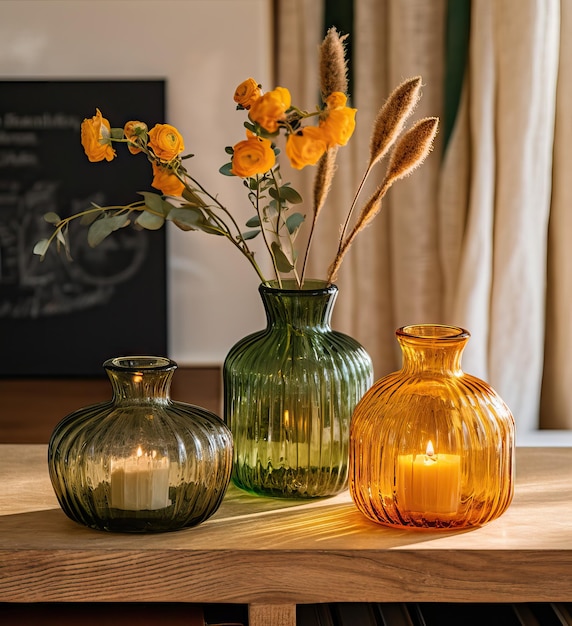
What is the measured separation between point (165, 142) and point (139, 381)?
226 millimetres

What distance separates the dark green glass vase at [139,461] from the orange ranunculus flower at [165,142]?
0.20 m

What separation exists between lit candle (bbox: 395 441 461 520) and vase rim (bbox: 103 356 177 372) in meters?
0.23

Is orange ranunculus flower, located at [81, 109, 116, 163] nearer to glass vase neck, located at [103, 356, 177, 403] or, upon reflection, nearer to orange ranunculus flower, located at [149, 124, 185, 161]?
orange ranunculus flower, located at [149, 124, 185, 161]

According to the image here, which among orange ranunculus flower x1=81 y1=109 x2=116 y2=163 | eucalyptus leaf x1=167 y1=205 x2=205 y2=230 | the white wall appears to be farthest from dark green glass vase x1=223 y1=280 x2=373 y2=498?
the white wall

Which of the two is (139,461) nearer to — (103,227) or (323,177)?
(103,227)

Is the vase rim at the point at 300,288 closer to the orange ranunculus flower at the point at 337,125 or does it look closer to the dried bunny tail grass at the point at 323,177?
the dried bunny tail grass at the point at 323,177

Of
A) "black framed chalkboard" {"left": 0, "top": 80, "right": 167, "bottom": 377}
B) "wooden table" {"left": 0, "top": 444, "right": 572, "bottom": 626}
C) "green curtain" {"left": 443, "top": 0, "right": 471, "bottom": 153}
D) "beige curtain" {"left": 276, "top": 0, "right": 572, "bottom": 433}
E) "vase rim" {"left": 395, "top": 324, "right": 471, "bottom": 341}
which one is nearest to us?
"wooden table" {"left": 0, "top": 444, "right": 572, "bottom": 626}

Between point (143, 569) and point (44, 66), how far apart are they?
1862 mm

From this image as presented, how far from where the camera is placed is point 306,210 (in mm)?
2533

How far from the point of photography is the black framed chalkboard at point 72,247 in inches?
95.4

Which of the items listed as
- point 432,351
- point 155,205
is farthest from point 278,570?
point 155,205

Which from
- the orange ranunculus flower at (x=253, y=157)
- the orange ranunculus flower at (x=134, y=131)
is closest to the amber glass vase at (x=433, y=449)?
the orange ranunculus flower at (x=253, y=157)

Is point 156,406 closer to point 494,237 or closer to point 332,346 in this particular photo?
point 332,346

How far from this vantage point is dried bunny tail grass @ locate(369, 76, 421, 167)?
910 mm
